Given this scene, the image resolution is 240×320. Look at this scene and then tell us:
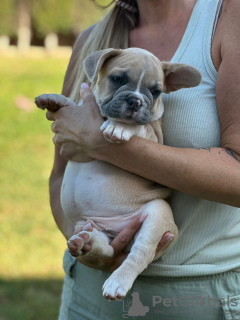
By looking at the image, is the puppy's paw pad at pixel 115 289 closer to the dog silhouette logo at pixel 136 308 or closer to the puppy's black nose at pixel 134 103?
the dog silhouette logo at pixel 136 308

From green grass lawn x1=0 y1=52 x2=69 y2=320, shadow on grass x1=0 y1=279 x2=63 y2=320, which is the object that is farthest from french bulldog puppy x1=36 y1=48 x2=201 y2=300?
green grass lawn x1=0 y1=52 x2=69 y2=320

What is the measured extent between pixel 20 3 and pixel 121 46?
1132 centimetres

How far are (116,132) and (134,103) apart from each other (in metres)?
0.16

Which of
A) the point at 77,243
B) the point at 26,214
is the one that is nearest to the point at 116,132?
the point at 77,243

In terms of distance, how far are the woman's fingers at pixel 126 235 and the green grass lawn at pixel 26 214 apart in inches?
104

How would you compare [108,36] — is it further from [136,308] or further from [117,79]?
[136,308]

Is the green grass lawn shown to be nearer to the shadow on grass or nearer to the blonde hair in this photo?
the shadow on grass

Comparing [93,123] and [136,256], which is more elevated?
[93,123]

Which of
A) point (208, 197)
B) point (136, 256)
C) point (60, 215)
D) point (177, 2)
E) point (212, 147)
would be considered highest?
point (177, 2)

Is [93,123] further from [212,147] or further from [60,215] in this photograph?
[60,215]

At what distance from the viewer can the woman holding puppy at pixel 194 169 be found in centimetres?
231

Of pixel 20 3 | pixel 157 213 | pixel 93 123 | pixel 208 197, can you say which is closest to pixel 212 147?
pixel 208 197

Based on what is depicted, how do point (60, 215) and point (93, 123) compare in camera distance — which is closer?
point (93, 123)

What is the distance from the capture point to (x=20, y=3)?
13492 millimetres
